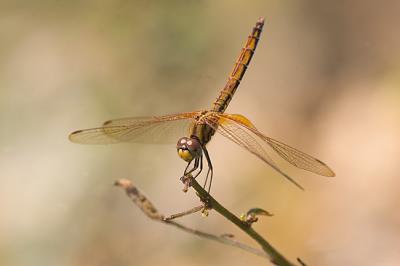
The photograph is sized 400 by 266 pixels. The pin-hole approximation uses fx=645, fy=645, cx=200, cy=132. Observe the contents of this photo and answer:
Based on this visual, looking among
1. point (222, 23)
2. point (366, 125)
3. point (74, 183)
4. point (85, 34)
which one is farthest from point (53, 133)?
point (366, 125)

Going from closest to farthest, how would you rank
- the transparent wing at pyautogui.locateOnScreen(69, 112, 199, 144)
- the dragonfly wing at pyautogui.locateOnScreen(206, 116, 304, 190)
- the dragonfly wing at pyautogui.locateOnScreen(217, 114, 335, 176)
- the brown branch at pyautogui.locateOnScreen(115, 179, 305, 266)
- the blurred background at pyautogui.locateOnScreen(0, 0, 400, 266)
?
the brown branch at pyautogui.locateOnScreen(115, 179, 305, 266), the dragonfly wing at pyautogui.locateOnScreen(217, 114, 335, 176), the dragonfly wing at pyautogui.locateOnScreen(206, 116, 304, 190), the transparent wing at pyautogui.locateOnScreen(69, 112, 199, 144), the blurred background at pyautogui.locateOnScreen(0, 0, 400, 266)

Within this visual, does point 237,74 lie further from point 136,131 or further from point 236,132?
point 236,132

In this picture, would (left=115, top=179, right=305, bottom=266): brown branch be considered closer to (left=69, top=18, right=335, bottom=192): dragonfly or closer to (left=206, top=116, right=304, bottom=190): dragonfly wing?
(left=69, top=18, right=335, bottom=192): dragonfly

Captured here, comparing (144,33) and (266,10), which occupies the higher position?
(144,33)

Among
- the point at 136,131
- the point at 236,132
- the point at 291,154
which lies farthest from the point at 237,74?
the point at 291,154

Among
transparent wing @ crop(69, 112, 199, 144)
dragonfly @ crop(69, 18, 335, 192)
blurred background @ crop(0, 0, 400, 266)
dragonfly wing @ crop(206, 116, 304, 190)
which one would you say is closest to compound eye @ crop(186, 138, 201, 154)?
dragonfly @ crop(69, 18, 335, 192)

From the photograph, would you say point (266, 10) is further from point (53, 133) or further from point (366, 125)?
point (53, 133)
